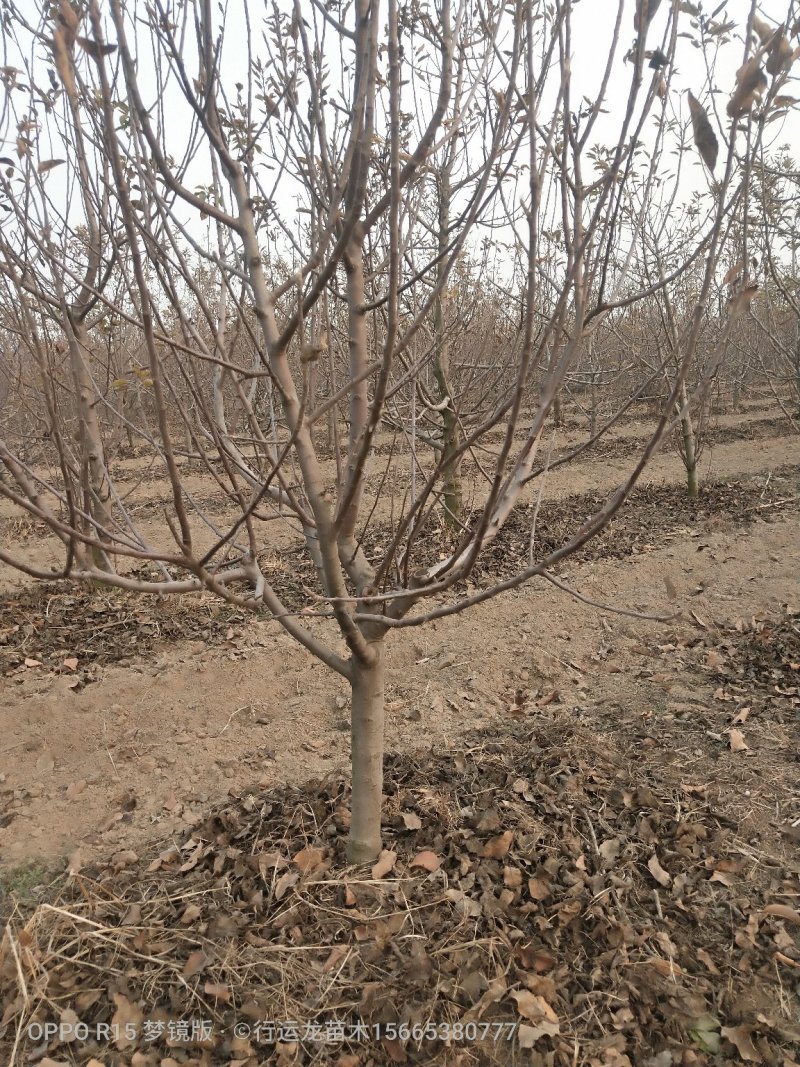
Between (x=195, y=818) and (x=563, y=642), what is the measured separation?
2222 millimetres

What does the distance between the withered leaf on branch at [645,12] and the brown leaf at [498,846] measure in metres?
2.00

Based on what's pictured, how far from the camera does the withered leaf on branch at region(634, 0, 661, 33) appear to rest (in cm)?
108

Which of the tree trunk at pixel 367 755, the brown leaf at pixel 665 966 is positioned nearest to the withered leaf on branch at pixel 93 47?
the tree trunk at pixel 367 755

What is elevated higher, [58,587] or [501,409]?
[501,409]

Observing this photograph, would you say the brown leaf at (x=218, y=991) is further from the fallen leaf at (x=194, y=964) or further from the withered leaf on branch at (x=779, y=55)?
the withered leaf on branch at (x=779, y=55)

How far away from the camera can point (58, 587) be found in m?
4.91

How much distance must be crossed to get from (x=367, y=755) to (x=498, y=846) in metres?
0.52

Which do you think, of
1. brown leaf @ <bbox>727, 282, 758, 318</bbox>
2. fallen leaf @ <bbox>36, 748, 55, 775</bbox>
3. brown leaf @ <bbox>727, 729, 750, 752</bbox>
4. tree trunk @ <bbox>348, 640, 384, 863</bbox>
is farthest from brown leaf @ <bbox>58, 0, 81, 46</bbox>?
brown leaf @ <bbox>727, 729, 750, 752</bbox>

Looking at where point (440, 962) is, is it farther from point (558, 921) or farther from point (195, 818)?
point (195, 818)

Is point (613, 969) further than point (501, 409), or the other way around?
point (613, 969)

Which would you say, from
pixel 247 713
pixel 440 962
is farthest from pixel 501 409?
pixel 247 713

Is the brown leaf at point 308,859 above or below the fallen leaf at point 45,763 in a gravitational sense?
above

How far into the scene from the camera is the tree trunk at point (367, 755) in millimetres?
1802

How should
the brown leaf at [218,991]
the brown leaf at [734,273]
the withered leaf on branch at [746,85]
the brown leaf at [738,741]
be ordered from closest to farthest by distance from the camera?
the withered leaf on branch at [746,85], the brown leaf at [734,273], the brown leaf at [218,991], the brown leaf at [738,741]
